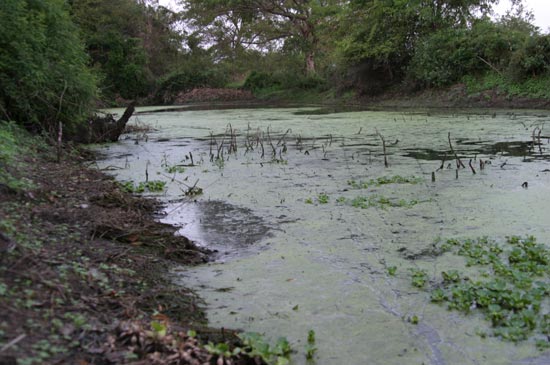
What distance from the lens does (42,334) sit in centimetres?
159

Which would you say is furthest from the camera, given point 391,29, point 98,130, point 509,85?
point 391,29

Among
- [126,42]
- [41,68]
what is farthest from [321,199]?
[126,42]

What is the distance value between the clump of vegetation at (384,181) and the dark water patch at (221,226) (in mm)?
1270

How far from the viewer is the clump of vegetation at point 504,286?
2105 mm

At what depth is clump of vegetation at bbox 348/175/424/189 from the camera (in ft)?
15.8

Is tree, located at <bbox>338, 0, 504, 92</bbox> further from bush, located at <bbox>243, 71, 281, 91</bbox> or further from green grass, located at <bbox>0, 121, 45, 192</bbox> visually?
green grass, located at <bbox>0, 121, 45, 192</bbox>

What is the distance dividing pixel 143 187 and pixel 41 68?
2.60 metres

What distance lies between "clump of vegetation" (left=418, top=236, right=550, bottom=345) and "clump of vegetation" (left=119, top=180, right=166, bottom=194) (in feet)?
9.41

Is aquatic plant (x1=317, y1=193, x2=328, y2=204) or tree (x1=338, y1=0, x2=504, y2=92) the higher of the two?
tree (x1=338, y1=0, x2=504, y2=92)

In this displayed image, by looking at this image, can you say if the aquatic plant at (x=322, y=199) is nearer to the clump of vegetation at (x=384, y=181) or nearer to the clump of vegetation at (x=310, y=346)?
the clump of vegetation at (x=384, y=181)

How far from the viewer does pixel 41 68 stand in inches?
246

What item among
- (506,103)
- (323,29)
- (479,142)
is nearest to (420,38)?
(506,103)

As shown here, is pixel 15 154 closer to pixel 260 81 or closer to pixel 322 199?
pixel 322 199

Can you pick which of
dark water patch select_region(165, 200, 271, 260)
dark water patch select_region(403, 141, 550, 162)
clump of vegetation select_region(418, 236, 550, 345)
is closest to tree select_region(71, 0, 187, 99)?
dark water patch select_region(403, 141, 550, 162)
